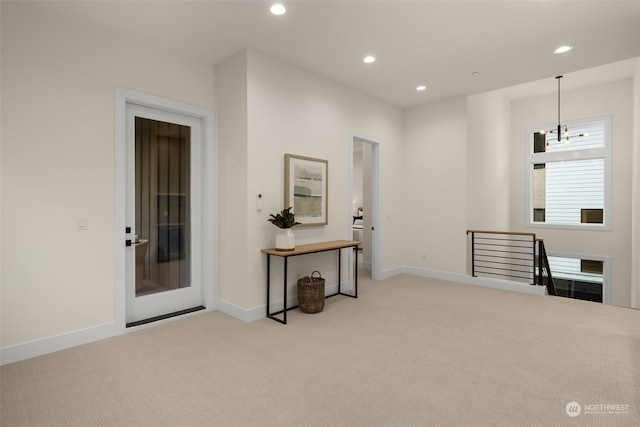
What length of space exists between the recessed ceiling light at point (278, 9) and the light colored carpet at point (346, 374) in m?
2.91

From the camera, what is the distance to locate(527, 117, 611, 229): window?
21.0ft

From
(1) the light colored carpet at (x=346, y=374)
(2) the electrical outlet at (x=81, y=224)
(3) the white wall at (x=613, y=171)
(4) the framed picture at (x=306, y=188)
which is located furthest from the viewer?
(3) the white wall at (x=613, y=171)

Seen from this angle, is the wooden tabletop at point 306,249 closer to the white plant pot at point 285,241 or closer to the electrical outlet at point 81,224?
the white plant pot at point 285,241

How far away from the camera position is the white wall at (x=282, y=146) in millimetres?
3557

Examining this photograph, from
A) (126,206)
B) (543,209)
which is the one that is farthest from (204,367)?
(543,209)

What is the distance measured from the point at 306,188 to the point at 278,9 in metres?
1.93

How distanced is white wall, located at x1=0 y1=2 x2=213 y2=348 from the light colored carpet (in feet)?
1.38

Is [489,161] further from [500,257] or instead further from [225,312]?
[225,312]

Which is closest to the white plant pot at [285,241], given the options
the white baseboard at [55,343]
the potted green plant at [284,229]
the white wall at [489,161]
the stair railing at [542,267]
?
the potted green plant at [284,229]

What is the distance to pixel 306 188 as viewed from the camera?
4.09 meters

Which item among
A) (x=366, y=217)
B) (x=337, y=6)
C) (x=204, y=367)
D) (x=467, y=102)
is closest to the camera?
(x=204, y=367)

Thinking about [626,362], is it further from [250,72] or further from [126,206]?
[126,206]

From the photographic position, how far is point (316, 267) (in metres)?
4.32

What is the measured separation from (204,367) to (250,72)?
2873 mm
